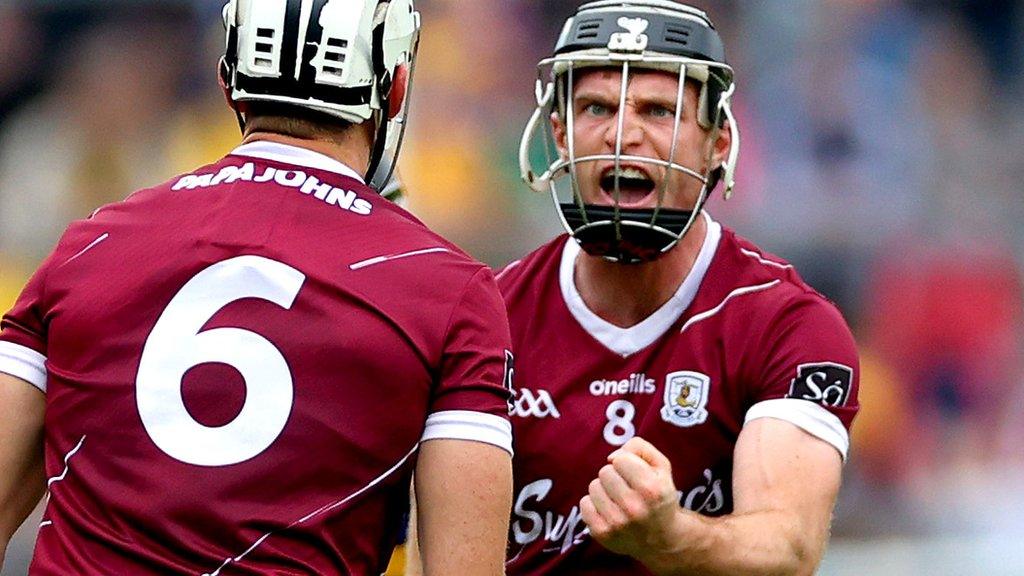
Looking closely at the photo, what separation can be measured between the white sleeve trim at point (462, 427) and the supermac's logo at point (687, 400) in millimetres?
862

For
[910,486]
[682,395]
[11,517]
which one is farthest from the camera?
[910,486]

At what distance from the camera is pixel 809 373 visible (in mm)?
3254

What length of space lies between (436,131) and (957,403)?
2.51 m

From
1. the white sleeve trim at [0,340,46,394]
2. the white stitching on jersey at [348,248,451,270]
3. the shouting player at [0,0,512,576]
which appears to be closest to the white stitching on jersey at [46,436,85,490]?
the shouting player at [0,0,512,576]

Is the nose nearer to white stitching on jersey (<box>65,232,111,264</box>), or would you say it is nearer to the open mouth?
the open mouth

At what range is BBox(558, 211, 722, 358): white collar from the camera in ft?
11.4

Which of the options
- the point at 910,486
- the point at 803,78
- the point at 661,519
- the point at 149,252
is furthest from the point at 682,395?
the point at 803,78

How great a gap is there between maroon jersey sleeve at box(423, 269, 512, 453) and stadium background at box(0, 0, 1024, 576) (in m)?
4.31

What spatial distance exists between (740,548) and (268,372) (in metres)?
1.01

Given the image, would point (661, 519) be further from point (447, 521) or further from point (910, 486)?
point (910, 486)

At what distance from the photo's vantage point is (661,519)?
275 centimetres

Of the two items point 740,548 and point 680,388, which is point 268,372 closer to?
point 740,548

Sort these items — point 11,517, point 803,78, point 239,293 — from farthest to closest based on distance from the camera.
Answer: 1. point 803,78
2. point 11,517
3. point 239,293

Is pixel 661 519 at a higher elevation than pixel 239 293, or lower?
lower
